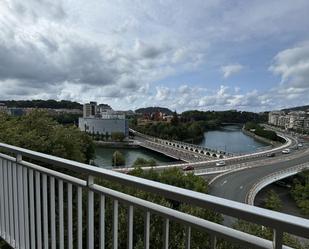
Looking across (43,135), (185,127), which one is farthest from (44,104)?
(43,135)

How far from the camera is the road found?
31.4 metres

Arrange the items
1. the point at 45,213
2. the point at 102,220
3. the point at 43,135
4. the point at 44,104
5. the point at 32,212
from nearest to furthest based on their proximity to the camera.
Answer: the point at 102,220
the point at 45,213
the point at 32,212
the point at 43,135
the point at 44,104

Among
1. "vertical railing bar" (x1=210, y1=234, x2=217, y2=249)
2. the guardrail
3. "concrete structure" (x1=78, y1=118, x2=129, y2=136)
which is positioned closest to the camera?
"vertical railing bar" (x1=210, y1=234, x2=217, y2=249)

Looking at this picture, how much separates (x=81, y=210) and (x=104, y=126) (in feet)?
275

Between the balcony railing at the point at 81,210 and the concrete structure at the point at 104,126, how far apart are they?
264 feet

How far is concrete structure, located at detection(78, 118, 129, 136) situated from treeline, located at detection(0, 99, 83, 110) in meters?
13.1

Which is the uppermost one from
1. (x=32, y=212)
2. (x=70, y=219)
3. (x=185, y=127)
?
(x=70, y=219)

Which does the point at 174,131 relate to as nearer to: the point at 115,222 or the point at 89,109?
the point at 89,109

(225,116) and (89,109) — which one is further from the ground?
→ (89,109)

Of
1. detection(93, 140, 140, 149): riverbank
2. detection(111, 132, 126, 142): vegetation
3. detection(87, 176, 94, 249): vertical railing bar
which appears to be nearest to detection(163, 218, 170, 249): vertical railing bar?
detection(87, 176, 94, 249): vertical railing bar

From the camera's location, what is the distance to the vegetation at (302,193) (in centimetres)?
3026

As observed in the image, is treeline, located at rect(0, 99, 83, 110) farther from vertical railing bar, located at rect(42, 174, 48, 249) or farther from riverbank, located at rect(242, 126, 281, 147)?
riverbank, located at rect(242, 126, 281, 147)

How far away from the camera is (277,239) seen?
98cm

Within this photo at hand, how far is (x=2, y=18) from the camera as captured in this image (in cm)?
970
